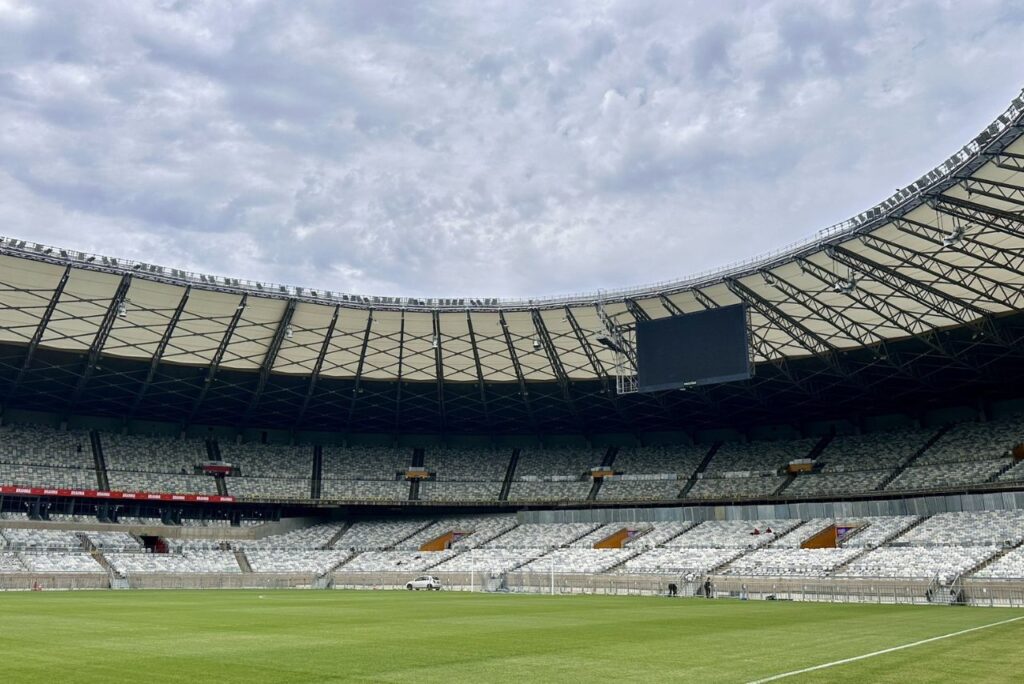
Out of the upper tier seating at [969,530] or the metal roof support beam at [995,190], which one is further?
the upper tier seating at [969,530]

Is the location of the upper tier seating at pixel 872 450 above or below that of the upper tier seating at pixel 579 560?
above

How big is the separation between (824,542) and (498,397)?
28.7 metres

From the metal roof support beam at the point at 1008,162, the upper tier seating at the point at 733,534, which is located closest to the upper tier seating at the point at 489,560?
the upper tier seating at the point at 733,534

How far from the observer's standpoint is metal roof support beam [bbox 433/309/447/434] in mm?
60594

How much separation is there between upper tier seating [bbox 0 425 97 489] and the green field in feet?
119

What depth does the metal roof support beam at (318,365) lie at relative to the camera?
59.2 meters

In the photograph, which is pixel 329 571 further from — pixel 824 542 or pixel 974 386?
pixel 974 386

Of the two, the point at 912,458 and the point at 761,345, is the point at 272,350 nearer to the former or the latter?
the point at 761,345

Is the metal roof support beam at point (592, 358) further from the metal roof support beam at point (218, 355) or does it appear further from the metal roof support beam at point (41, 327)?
the metal roof support beam at point (41, 327)

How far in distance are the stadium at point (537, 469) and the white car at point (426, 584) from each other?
0.19 metres

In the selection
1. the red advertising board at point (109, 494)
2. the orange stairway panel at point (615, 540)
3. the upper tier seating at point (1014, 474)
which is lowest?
the orange stairway panel at point (615, 540)

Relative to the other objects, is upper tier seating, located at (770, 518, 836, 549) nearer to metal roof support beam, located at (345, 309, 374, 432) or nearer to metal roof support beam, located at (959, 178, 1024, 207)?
metal roof support beam, located at (959, 178, 1024, 207)

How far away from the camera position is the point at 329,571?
66938mm

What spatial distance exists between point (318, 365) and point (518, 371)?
51.4 feet
